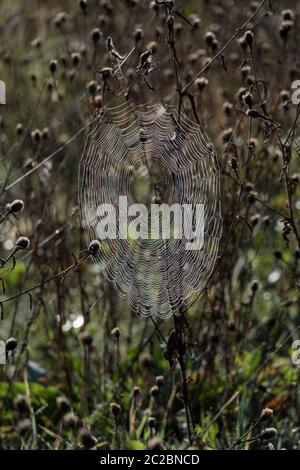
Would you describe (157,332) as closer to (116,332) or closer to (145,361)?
(145,361)

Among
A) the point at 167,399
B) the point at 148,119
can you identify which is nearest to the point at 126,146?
the point at 148,119

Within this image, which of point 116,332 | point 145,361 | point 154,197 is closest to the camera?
point 116,332

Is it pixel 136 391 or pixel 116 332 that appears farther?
pixel 136 391

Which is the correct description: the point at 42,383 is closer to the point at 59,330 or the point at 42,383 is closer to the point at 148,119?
the point at 59,330

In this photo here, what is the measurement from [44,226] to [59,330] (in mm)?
528

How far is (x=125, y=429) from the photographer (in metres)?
3.25

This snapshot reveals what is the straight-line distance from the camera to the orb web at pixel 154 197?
3117mm

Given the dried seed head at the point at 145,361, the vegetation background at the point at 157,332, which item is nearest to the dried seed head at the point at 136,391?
the vegetation background at the point at 157,332

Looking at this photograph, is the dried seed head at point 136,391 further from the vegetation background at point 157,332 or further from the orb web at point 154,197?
the orb web at point 154,197

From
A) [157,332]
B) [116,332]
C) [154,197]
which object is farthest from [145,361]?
[154,197]

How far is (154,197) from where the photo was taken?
305 cm

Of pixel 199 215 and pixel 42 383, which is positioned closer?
pixel 199 215

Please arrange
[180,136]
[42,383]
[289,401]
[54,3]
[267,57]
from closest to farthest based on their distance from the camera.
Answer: [180,136] → [289,401] → [42,383] → [267,57] → [54,3]

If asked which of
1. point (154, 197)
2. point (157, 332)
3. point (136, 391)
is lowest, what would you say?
point (136, 391)
